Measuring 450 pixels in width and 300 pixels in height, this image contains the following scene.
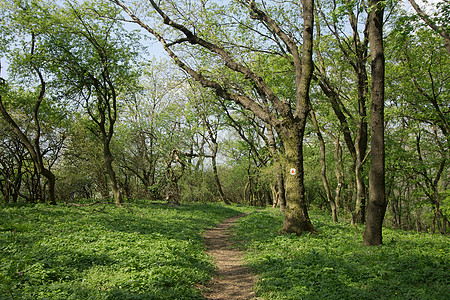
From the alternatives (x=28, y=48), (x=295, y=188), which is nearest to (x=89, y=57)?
(x=28, y=48)

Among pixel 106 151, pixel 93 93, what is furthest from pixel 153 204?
pixel 93 93

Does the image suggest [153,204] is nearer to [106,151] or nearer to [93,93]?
[106,151]

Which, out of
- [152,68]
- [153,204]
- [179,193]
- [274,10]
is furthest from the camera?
[152,68]

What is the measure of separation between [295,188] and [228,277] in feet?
14.1

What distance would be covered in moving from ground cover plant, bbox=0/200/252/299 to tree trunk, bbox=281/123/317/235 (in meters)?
3.26

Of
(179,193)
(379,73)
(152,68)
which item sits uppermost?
(152,68)

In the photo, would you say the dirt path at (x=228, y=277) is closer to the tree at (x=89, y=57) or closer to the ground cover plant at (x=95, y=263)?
the ground cover plant at (x=95, y=263)

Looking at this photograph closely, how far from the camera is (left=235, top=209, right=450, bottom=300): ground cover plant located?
472 cm

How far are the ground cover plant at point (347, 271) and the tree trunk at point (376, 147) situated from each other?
58cm

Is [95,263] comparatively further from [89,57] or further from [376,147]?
[89,57]

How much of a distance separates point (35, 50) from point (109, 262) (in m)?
14.4

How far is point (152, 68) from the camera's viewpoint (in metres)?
27.7

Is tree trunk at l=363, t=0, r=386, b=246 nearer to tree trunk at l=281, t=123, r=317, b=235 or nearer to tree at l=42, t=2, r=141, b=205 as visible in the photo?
tree trunk at l=281, t=123, r=317, b=235

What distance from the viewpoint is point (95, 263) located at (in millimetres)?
5965
